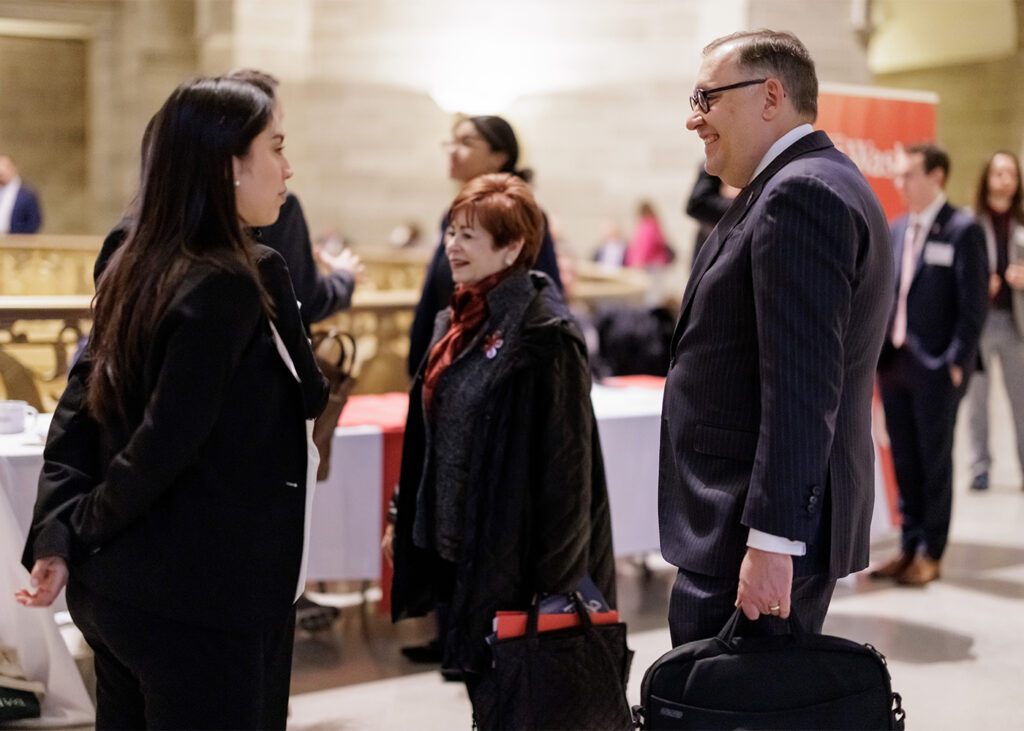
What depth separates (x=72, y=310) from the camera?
15.8 feet

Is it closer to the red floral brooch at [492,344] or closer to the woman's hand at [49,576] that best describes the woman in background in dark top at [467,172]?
the red floral brooch at [492,344]

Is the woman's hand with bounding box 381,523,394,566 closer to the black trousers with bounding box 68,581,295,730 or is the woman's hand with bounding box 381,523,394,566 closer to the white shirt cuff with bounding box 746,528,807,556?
the black trousers with bounding box 68,581,295,730

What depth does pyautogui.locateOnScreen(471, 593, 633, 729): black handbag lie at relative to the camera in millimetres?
3111

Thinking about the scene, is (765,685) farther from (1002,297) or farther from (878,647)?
(1002,297)

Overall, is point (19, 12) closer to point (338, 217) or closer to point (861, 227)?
point (338, 217)

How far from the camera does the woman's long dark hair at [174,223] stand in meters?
2.07

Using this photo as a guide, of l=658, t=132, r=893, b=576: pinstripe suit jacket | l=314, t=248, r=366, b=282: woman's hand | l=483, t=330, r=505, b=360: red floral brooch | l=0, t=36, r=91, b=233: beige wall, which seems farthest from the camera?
l=0, t=36, r=91, b=233: beige wall

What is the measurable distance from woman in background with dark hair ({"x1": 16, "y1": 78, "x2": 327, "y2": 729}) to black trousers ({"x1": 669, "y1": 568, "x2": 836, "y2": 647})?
30.7 inches

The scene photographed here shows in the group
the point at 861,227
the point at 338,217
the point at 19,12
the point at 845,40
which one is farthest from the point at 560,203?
the point at 861,227

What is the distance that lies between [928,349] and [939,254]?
1.46 ft

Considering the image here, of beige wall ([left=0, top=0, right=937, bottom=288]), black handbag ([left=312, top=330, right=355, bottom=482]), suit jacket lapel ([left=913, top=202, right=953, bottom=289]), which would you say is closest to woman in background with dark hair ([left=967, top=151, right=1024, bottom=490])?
suit jacket lapel ([left=913, top=202, right=953, bottom=289])

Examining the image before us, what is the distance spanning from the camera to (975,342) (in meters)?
5.56

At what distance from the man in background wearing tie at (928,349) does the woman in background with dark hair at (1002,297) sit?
61.5 inches

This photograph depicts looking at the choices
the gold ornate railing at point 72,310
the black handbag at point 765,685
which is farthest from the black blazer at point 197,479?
the gold ornate railing at point 72,310
